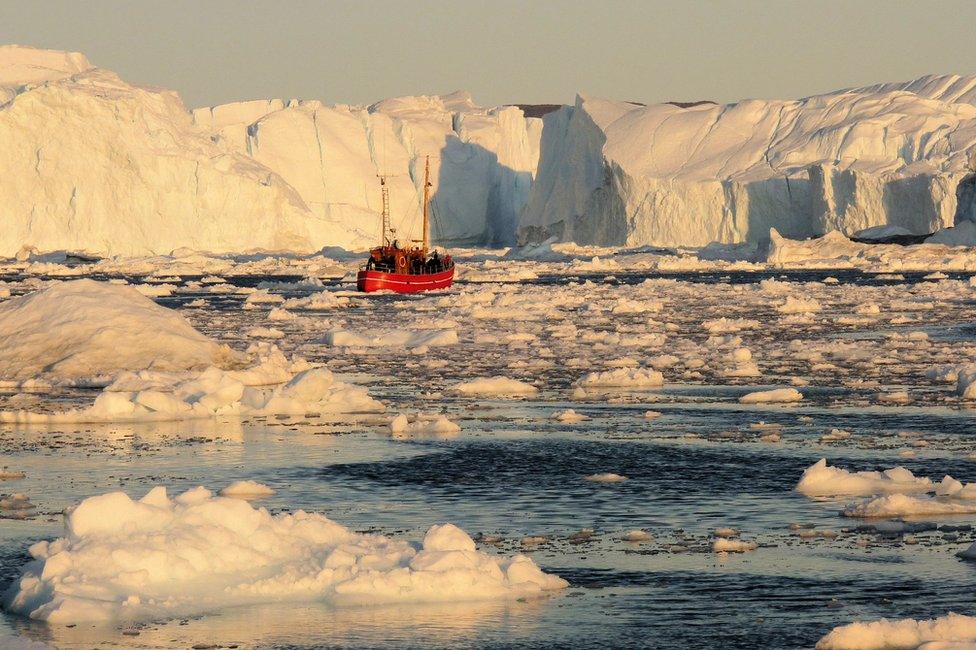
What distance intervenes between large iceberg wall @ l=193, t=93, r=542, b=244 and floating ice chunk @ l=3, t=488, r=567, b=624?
7857 cm

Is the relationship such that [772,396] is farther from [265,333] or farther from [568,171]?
[568,171]

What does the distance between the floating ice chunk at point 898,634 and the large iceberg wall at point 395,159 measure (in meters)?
80.4

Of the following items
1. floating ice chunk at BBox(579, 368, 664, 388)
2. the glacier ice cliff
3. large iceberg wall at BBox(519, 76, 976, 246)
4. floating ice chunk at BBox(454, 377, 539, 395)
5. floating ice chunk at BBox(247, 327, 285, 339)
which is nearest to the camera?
floating ice chunk at BBox(454, 377, 539, 395)

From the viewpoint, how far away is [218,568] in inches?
308

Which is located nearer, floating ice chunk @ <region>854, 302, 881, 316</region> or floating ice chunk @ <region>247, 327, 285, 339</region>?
floating ice chunk @ <region>247, 327, 285, 339</region>

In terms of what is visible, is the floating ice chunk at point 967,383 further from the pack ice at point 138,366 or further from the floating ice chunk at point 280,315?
the floating ice chunk at point 280,315

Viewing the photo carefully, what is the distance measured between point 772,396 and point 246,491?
7.50 m

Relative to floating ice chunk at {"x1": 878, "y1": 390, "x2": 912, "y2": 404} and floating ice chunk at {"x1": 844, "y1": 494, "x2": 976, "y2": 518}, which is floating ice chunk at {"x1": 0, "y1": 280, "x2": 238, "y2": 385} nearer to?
floating ice chunk at {"x1": 878, "y1": 390, "x2": 912, "y2": 404}

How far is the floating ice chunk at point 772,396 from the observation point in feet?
53.2

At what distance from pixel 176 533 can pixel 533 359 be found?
550 inches

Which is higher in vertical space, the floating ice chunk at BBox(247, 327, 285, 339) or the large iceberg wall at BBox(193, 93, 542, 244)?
the large iceberg wall at BBox(193, 93, 542, 244)

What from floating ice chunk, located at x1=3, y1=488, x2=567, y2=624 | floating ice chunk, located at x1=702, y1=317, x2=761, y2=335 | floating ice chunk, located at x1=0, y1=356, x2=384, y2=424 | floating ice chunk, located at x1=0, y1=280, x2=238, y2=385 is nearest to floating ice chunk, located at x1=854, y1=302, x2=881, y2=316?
floating ice chunk, located at x1=702, y1=317, x2=761, y2=335

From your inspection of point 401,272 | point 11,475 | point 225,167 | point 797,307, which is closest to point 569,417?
point 11,475

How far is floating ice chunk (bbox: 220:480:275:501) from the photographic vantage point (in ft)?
34.7
